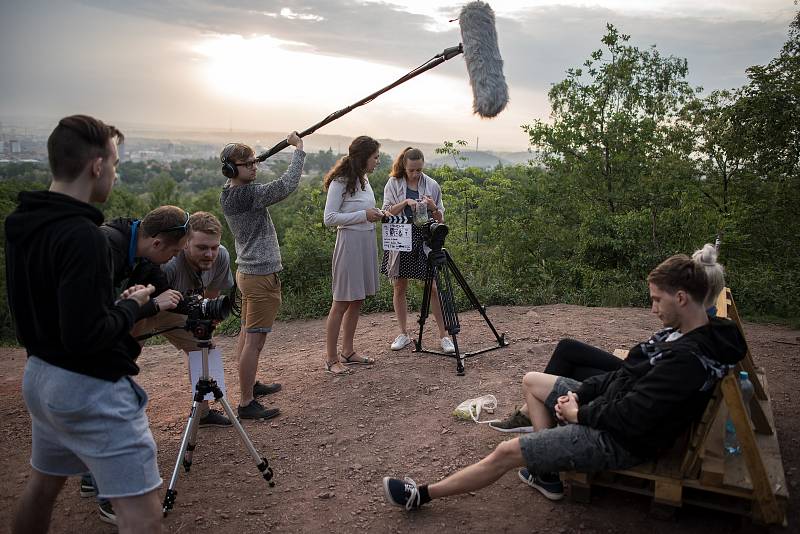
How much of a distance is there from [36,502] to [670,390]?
2.78 meters

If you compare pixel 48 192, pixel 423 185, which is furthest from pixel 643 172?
pixel 48 192

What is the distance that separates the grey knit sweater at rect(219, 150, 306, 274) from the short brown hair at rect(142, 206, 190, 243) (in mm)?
1061

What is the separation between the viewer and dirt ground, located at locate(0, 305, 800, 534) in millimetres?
3127

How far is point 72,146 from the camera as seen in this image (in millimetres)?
2119

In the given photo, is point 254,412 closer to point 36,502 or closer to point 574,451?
point 36,502

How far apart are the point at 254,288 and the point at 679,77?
13024 millimetres

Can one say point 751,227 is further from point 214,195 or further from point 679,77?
point 214,195

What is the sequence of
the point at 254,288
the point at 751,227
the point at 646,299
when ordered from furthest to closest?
the point at 751,227
the point at 646,299
the point at 254,288

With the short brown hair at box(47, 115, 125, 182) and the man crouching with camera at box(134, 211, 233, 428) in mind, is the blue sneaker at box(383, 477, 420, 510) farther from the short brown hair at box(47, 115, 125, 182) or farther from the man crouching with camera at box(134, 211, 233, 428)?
the short brown hair at box(47, 115, 125, 182)

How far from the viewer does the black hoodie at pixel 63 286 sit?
1980 millimetres

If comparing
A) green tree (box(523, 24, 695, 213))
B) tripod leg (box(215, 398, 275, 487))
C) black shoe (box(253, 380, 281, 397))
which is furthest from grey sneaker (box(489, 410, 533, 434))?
green tree (box(523, 24, 695, 213))

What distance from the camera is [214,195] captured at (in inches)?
1630

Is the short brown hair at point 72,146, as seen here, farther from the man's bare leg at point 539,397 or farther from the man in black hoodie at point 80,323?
the man's bare leg at point 539,397

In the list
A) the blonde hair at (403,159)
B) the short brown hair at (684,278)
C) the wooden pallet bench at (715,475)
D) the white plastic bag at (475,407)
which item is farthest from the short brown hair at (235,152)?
the wooden pallet bench at (715,475)
